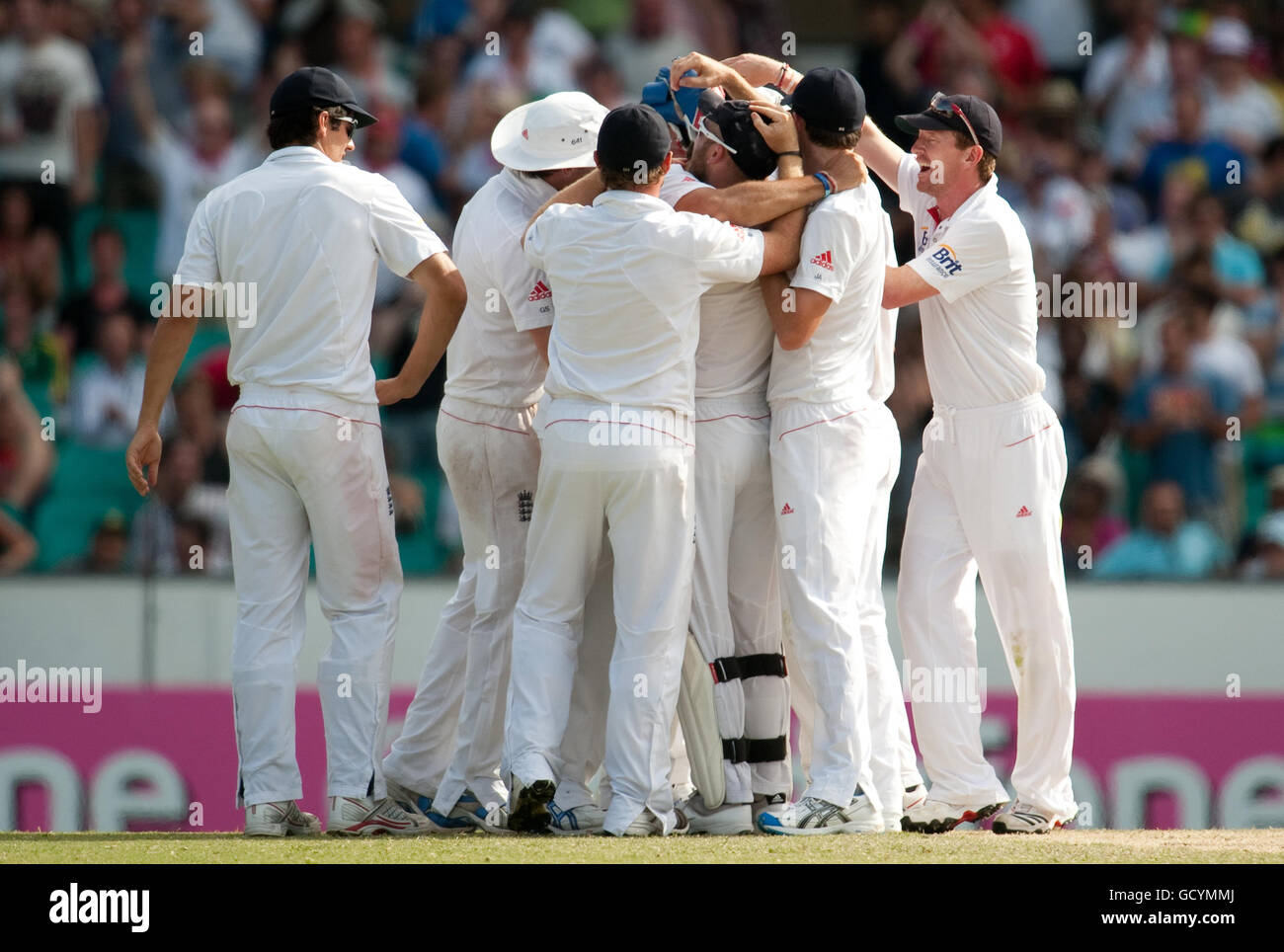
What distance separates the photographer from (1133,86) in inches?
512

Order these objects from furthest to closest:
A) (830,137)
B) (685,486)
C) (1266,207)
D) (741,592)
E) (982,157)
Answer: (1266,207) → (982,157) → (741,592) → (830,137) → (685,486)

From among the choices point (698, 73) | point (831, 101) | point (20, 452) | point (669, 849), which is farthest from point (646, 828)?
point (20, 452)

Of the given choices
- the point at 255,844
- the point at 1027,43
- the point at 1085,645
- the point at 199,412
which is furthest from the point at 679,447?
the point at 1027,43

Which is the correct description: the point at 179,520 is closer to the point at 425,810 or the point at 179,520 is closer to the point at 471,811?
the point at 425,810

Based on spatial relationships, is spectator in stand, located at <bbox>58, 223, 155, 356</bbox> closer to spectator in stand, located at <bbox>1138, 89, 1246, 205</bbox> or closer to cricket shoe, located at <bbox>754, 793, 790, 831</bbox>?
cricket shoe, located at <bbox>754, 793, 790, 831</bbox>

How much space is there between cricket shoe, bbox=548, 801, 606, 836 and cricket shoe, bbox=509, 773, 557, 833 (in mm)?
76

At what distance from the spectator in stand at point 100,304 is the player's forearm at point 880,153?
547 centimetres

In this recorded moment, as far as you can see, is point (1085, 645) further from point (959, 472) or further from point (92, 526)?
Answer: point (92, 526)

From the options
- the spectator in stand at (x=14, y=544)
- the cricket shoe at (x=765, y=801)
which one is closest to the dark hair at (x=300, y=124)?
the cricket shoe at (x=765, y=801)

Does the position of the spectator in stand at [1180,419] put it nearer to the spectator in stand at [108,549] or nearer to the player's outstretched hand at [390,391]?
the player's outstretched hand at [390,391]

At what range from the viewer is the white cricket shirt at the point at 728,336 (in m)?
6.44

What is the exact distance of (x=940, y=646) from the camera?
6.48m

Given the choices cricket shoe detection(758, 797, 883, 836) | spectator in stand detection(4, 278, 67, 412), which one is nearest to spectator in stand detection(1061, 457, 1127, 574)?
cricket shoe detection(758, 797, 883, 836)

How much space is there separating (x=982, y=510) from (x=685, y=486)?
3.55 ft
